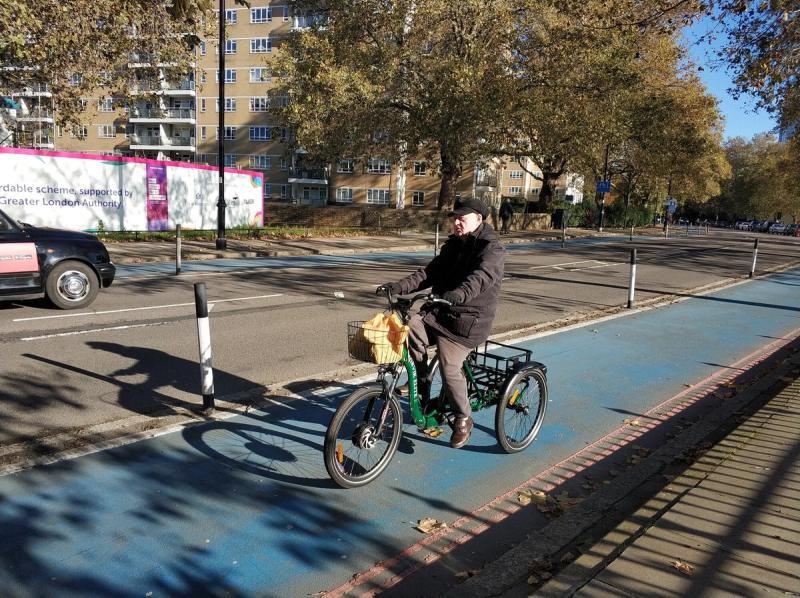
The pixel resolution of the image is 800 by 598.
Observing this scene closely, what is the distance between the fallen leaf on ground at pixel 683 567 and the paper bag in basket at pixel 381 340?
1.86 meters

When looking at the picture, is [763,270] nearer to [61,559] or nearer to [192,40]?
[192,40]

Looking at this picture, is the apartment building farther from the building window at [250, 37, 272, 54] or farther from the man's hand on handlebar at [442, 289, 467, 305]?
the man's hand on handlebar at [442, 289, 467, 305]

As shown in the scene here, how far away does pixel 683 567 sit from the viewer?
2.88 meters

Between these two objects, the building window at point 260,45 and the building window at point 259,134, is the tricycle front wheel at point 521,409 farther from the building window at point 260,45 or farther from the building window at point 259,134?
the building window at point 259,134

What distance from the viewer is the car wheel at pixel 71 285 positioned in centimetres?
871

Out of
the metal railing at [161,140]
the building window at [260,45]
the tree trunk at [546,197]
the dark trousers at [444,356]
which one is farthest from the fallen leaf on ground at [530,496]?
the metal railing at [161,140]

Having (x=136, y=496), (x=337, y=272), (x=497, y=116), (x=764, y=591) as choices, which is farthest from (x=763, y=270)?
(x=136, y=496)

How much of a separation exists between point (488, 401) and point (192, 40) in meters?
9.98

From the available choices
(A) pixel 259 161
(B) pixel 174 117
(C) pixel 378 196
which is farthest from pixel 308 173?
(B) pixel 174 117

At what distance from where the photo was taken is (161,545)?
3094 millimetres

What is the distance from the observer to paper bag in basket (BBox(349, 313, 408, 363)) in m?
3.56

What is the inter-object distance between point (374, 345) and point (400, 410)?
687mm

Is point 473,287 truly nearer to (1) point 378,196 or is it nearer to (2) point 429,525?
(2) point 429,525

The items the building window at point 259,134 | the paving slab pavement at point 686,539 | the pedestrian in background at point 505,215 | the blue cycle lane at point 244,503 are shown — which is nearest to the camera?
the paving slab pavement at point 686,539
